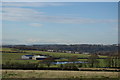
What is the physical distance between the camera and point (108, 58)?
3299mm

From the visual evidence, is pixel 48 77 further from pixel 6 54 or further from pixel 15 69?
pixel 6 54

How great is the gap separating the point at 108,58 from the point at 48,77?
3.30 ft

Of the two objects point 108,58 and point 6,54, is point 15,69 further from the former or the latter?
point 108,58

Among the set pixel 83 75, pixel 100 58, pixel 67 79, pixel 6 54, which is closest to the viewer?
pixel 6 54

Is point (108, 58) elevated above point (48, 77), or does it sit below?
above

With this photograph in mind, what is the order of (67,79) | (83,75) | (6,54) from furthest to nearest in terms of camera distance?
(83,75), (67,79), (6,54)

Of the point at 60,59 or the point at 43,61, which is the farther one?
the point at 60,59

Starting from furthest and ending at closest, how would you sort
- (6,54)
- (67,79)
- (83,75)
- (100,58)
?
(100,58) < (83,75) < (67,79) < (6,54)

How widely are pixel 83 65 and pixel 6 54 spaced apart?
4.39 feet

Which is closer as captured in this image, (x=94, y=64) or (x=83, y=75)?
(x=83, y=75)

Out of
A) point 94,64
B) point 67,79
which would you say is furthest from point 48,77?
point 94,64

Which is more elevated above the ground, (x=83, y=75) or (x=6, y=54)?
(x=6, y=54)

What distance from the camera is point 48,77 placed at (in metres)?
3.03

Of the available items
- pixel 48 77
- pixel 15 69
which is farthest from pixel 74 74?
pixel 15 69
